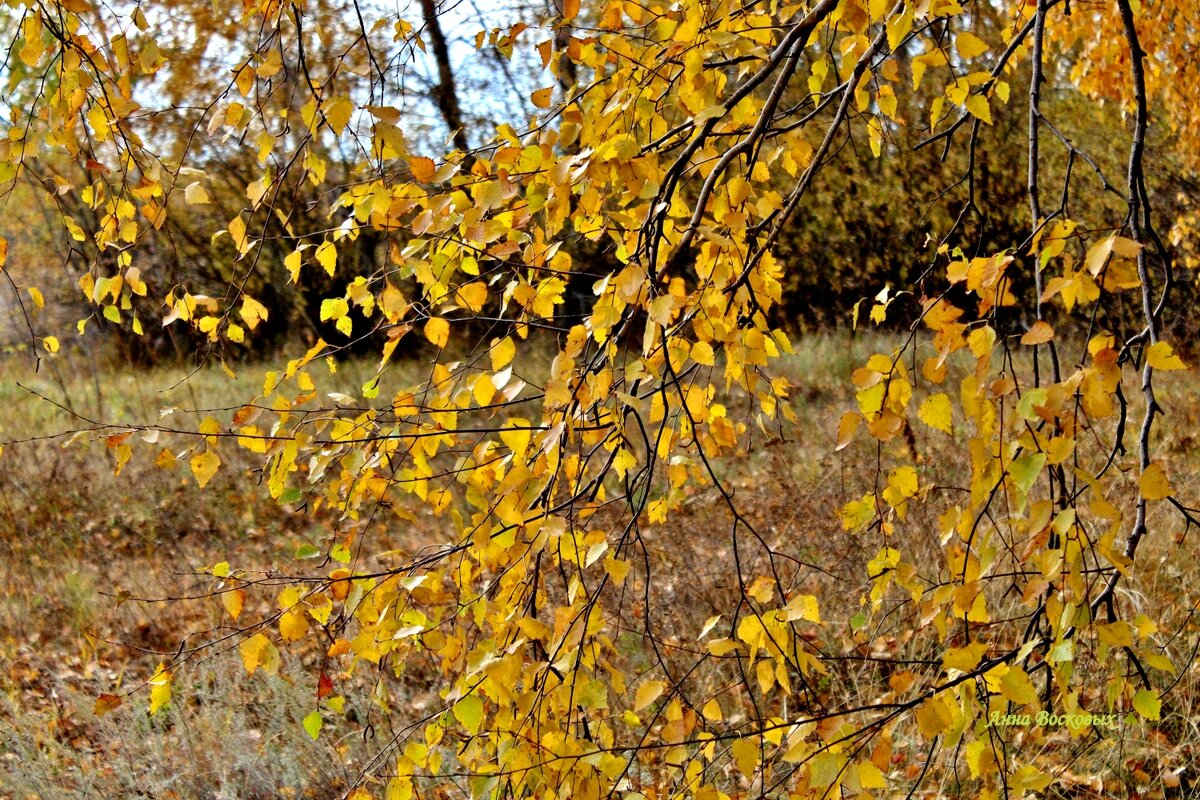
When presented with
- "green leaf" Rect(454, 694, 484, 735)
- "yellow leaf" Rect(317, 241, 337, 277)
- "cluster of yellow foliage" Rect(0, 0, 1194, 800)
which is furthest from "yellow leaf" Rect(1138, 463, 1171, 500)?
"yellow leaf" Rect(317, 241, 337, 277)

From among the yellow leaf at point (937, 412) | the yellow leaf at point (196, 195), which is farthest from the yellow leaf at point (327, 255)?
the yellow leaf at point (937, 412)

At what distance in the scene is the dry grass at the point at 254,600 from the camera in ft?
10.0

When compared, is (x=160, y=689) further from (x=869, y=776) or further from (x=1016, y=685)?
(x=1016, y=685)

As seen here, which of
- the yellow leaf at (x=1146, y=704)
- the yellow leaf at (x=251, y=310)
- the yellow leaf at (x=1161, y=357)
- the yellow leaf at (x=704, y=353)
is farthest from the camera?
the yellow leaf at (x=251, y=310)

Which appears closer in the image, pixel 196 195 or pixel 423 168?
pixel 423 168

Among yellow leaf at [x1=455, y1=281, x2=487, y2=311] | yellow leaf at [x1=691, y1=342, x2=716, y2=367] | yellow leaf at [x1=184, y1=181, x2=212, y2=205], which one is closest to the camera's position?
yellow leaf at [x1=691, y1=342, x2=716, y2=367]

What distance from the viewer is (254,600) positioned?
466 cm

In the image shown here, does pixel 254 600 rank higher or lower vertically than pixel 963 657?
lower

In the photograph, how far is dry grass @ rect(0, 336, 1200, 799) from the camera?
120 inches

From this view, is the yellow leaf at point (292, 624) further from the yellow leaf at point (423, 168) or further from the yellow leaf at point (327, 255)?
the yellow leaf at point (423, 168)

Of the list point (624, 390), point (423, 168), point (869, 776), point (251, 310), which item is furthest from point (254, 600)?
point (869, 776)

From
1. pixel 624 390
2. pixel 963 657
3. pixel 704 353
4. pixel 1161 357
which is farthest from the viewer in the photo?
pixel 624 390

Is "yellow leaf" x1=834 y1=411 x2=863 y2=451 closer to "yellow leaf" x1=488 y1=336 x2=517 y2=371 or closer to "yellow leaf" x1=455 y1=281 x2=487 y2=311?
"yellow leaf" x1=488 y1=336 x2=517 y2=371

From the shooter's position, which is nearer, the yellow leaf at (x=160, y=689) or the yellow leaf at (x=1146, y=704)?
the yellow leaf at (x=1146, y=704)
